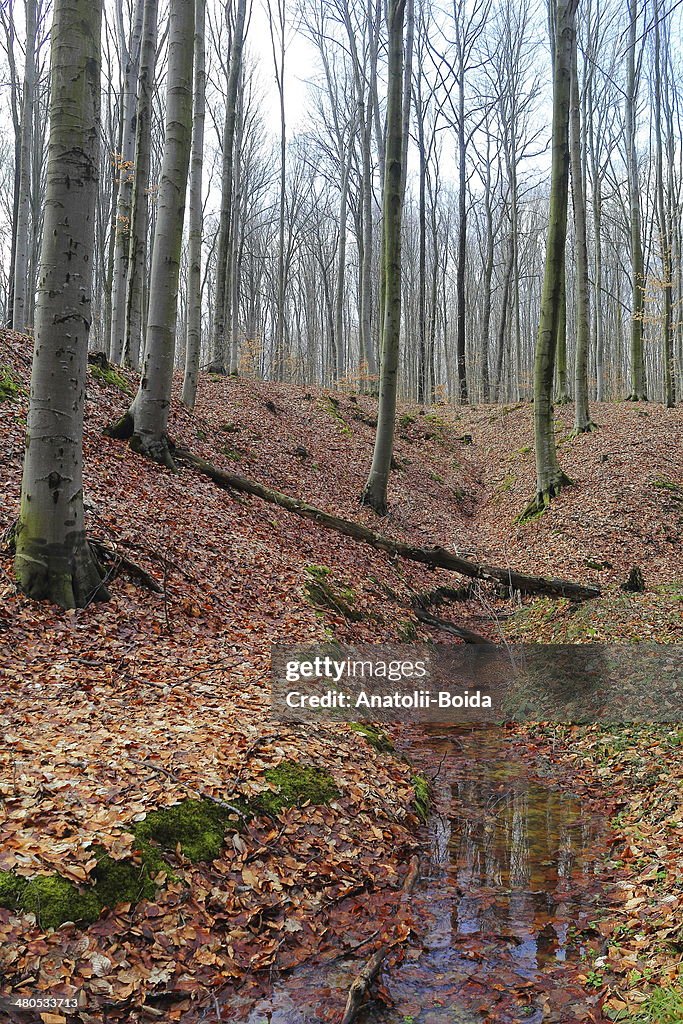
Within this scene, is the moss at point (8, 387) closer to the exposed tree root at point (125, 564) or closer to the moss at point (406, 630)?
the exposed tree root at point (125, 564)

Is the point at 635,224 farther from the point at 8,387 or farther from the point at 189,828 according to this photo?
the point at 189,828

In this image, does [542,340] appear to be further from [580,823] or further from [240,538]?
[580,823]

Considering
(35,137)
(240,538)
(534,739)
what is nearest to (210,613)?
(240,538)

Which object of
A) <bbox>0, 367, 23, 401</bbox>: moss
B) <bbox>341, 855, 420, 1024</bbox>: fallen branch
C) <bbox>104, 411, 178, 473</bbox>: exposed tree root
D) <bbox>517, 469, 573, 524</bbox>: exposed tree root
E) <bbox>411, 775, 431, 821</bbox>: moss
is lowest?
<bbox>341, 855, 420, 1024</bbox>: fallen branch

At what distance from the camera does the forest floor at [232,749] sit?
324 centimetres

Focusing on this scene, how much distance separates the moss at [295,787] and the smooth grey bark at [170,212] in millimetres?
6265

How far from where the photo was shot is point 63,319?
5949 millimetres

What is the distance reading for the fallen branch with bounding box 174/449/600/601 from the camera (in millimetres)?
9766

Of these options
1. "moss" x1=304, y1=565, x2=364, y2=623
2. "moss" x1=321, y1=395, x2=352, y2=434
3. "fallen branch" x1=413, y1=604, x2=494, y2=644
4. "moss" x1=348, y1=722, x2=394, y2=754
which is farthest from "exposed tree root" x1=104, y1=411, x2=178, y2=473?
"moss" x1=321, y1=395, x2=352, y2=434

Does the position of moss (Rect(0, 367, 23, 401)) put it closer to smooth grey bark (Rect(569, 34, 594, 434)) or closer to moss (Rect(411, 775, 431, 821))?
moss (Rect(411, 775, 431, 821))

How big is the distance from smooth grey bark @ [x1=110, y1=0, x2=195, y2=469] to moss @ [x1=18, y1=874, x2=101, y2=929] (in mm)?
7248

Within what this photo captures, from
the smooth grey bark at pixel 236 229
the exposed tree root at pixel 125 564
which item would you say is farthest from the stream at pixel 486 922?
the smooth grey bark at pixel 236 229

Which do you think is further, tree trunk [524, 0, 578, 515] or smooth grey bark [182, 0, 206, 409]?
smooth grey bark [182, 0, 206, 409]

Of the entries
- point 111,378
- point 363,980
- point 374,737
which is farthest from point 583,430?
point 363,980
